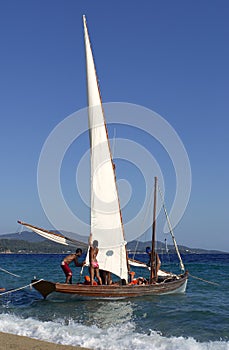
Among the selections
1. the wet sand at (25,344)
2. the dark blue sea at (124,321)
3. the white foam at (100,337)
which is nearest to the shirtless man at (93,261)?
the dark blue sea at (124,321)

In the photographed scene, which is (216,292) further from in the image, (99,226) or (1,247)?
(1,247)

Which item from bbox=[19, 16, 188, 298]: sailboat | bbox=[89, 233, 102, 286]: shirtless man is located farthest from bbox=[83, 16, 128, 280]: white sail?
bbox=[89, 233, 102, 286]: shirtless man

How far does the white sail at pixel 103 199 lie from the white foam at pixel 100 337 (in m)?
6.86

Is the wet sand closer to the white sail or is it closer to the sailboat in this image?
the sailboat

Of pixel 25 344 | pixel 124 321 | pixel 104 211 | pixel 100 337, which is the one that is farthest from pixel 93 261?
pixel 25 344

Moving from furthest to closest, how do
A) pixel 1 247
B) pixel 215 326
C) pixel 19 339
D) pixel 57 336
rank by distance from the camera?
pixel 1 247, pixel 215 326, pixel 57 336, pixel 19 339

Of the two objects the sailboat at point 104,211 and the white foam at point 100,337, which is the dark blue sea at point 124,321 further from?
the sailboat at point 104,211

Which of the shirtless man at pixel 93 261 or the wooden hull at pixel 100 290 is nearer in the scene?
the wooden hull at pixel 100 290

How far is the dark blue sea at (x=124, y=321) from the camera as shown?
488 inches

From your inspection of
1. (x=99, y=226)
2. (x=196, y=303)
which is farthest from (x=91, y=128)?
(x=196, y=303)

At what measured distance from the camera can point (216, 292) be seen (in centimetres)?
2708

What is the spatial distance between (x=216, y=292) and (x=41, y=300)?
37.9 feet

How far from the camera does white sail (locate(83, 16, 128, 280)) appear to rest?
22.0 meters

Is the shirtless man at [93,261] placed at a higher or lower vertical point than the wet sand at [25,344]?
higher
